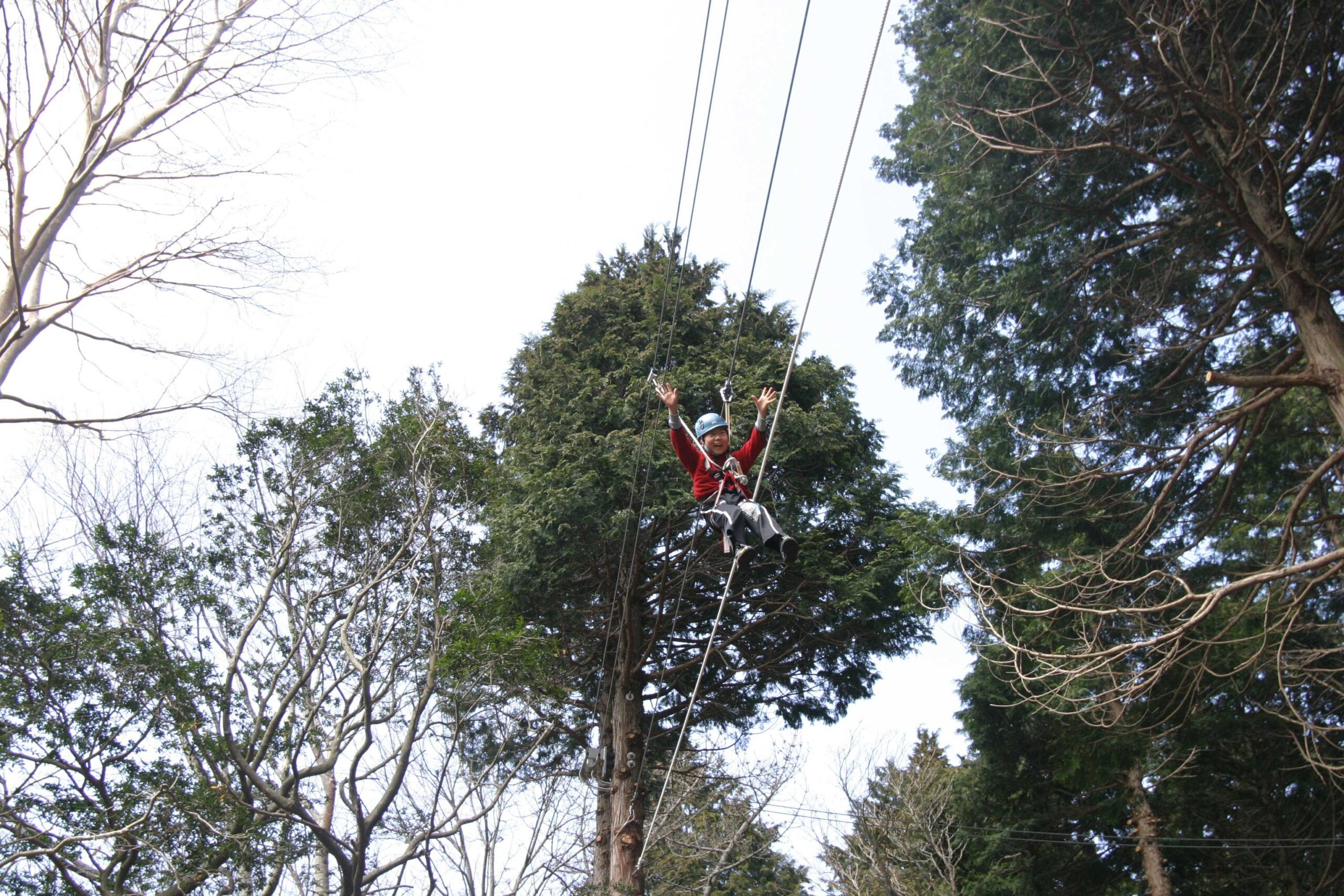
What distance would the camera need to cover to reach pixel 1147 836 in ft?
41.3

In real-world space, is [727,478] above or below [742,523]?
above

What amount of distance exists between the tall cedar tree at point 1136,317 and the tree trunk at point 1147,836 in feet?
7.58

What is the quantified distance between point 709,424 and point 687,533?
6854 millimetres

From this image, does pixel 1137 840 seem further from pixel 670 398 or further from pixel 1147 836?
pixel 670 398

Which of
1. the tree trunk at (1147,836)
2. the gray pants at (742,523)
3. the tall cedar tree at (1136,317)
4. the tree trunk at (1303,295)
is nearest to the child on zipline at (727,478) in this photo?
the gray pants at (742,523)

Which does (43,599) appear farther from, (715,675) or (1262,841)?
(1262,841)

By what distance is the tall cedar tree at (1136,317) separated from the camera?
7867 millimetres

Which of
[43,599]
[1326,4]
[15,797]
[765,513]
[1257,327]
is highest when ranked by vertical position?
[1326,4]

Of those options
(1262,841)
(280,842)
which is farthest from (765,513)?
(1262,841)

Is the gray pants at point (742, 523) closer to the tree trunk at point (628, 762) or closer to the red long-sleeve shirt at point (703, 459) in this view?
the red long-sleeve shirt at point (703, 459)

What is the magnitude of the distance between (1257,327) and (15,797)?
44.2 ft

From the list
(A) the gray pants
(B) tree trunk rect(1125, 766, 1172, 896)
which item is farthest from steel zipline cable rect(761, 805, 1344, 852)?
(A) the gray pants

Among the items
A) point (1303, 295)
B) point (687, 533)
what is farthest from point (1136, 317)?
point (687, 533)

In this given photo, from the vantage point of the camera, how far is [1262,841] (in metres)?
11.9
